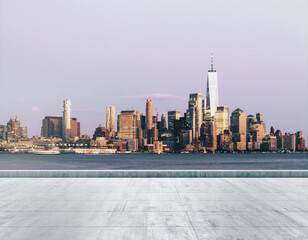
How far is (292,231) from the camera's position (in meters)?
9.70

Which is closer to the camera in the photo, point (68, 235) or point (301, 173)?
point (68, 235)

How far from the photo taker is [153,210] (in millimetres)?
12445

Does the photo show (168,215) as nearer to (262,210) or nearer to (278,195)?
(262,210)

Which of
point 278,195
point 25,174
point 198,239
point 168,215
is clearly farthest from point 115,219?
point 25,174

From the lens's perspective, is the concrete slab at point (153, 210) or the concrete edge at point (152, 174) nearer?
the concrete slab at point (153, 210)

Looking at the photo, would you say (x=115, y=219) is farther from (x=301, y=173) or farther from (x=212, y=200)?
(x=301, y=173)

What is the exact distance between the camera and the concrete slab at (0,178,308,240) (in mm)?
9578

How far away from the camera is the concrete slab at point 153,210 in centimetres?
958

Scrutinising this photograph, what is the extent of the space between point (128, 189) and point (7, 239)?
29.6 feet

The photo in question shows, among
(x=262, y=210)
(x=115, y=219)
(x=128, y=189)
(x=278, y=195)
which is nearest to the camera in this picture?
(x=115, y=219)

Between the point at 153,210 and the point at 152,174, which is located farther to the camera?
the point at 152,174

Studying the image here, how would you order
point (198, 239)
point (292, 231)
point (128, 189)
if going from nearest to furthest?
point (198, 239) < point (292, 231) < point (128, 189)

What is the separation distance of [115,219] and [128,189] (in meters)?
6.50

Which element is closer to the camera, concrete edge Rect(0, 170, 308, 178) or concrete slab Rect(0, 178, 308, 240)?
concrete slab Rect(0, 178, 308, 240)
